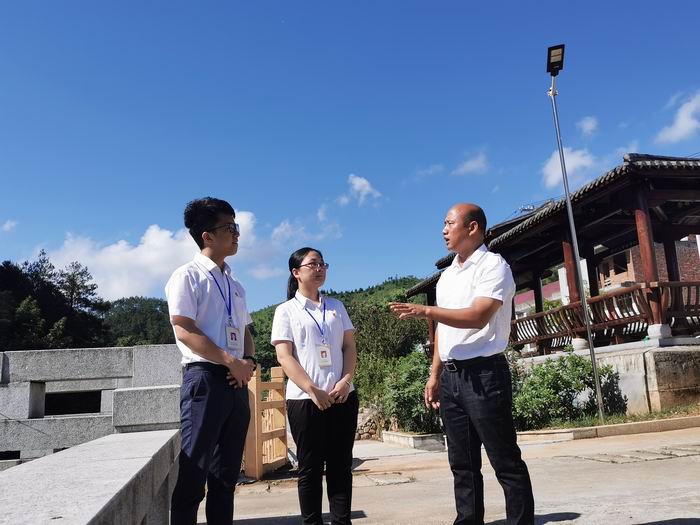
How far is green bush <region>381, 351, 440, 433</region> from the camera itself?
31.8ft

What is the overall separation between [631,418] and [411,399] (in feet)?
11.1

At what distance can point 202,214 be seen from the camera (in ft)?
9.65

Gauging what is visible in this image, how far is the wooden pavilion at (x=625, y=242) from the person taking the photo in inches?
394

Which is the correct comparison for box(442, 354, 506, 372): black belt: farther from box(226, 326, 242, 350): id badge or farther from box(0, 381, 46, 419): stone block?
box(0, 381, 46, 419): stone block

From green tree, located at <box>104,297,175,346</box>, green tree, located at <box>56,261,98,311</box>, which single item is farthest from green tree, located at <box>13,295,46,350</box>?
green tree, located at <box>104,297,175,346</box>

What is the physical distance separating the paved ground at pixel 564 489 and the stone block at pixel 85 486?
6.15 ft

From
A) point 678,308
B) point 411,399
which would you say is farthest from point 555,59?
point 411,399

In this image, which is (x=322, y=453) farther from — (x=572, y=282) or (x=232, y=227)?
(x=572, y=282)

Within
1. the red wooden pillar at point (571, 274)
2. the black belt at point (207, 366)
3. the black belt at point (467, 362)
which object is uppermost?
the red wooden pillar at point (571, 274)

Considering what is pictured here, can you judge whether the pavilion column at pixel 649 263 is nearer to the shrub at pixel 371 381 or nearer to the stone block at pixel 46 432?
the shrub at pixel 371 381

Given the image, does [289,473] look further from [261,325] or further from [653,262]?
[261,325]

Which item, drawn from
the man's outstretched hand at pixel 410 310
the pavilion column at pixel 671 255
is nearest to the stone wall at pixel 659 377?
the pavilion column at pixel 671 255

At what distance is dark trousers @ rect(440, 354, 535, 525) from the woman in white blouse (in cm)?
58

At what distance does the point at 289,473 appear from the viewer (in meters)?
7.12
